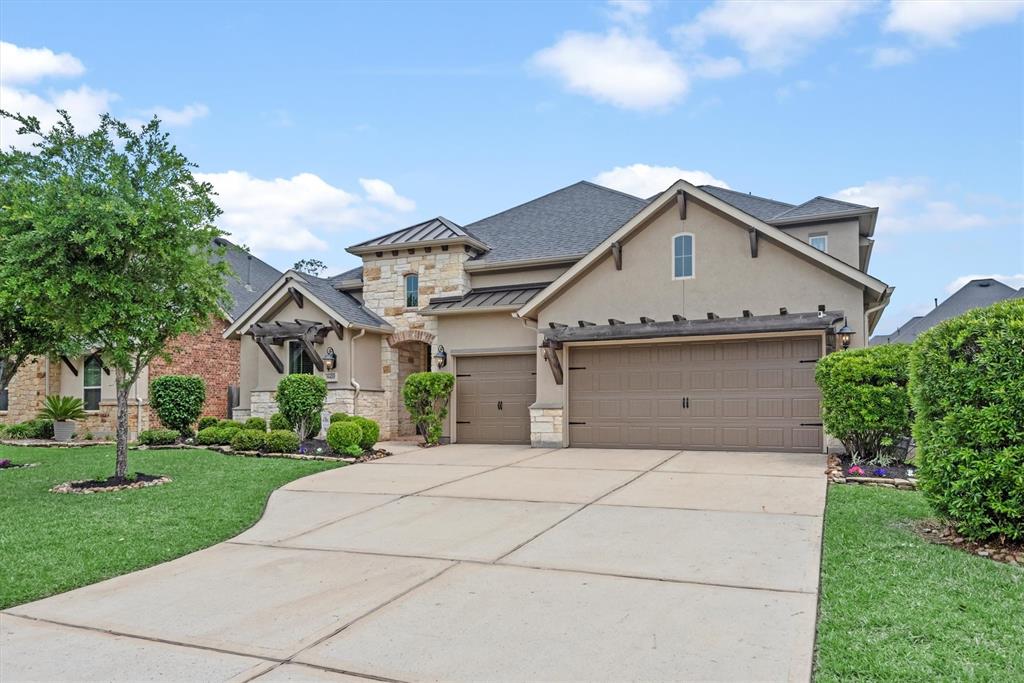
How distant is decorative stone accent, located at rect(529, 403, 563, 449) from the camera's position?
14.8 meters

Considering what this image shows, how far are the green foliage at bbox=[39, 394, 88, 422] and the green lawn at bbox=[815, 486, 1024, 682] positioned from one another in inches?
778

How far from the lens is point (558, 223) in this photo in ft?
62.0

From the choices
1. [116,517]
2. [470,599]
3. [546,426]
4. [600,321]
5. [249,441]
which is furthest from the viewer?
[546,426]

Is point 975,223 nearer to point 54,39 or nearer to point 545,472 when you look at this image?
point 545,472

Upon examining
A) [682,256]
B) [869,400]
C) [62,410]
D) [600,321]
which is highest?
[682,256]

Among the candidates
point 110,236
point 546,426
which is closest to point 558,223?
point 546,426

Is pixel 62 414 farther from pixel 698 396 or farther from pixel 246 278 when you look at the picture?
pixel 698 396

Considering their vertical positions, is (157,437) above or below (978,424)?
below

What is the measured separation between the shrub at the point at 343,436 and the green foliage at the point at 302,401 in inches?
58.4

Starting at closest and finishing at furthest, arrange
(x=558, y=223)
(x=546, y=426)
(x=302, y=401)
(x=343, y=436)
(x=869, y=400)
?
(x=869, y=400), (x=343, y=436), (x=302, y=401), (x=546, y=426), (x=558, y=223)

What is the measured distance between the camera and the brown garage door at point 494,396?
1617 cm

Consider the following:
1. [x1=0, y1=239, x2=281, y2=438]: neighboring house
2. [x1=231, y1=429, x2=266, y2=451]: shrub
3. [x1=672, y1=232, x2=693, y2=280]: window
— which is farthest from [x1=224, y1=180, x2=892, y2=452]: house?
[x1=231, y1=429, x2=266, y2=451]: shrub

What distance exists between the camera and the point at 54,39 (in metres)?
12.0

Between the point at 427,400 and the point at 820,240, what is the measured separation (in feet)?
32.2
